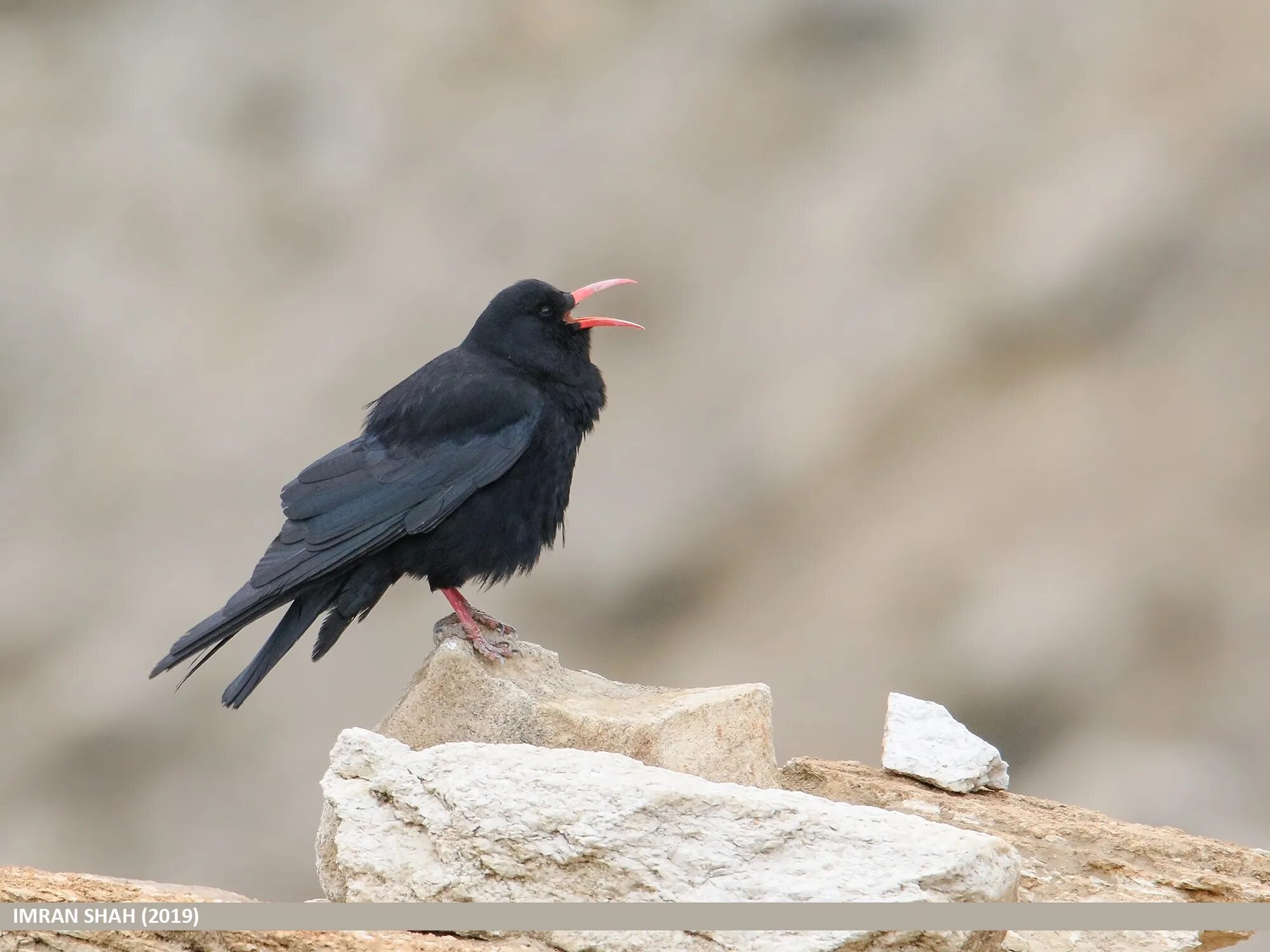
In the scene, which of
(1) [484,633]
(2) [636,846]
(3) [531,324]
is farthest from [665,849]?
(3) [531,324]

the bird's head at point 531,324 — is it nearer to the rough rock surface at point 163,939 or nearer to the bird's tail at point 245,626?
the bird's tail at point 245,626

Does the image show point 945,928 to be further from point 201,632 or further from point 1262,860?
point 201,632

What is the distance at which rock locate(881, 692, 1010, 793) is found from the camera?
17.8 feet

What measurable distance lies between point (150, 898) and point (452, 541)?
87.6 inches

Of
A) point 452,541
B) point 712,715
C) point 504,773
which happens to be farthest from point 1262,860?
point 452,541

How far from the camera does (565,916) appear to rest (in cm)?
330

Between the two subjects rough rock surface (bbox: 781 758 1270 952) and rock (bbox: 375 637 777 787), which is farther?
rock (bbox: 375 637 777 787)

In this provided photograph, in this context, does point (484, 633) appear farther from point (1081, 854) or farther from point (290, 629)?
point (1081, 854)

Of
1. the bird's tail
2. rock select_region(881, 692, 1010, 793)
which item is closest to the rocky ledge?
rock select_region(881, 692, 1010, 793)

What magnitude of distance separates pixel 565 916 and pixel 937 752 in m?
2.57

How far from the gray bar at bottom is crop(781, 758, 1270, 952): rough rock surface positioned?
2.89 feet

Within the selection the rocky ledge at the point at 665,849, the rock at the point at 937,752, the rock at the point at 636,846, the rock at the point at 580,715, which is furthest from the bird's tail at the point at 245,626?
the rock at the point at 937,752

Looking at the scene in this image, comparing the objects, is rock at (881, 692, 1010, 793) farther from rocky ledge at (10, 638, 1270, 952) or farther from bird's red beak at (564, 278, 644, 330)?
bird's red beak at (564, 278, 644, 330)

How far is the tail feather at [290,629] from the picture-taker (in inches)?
198
